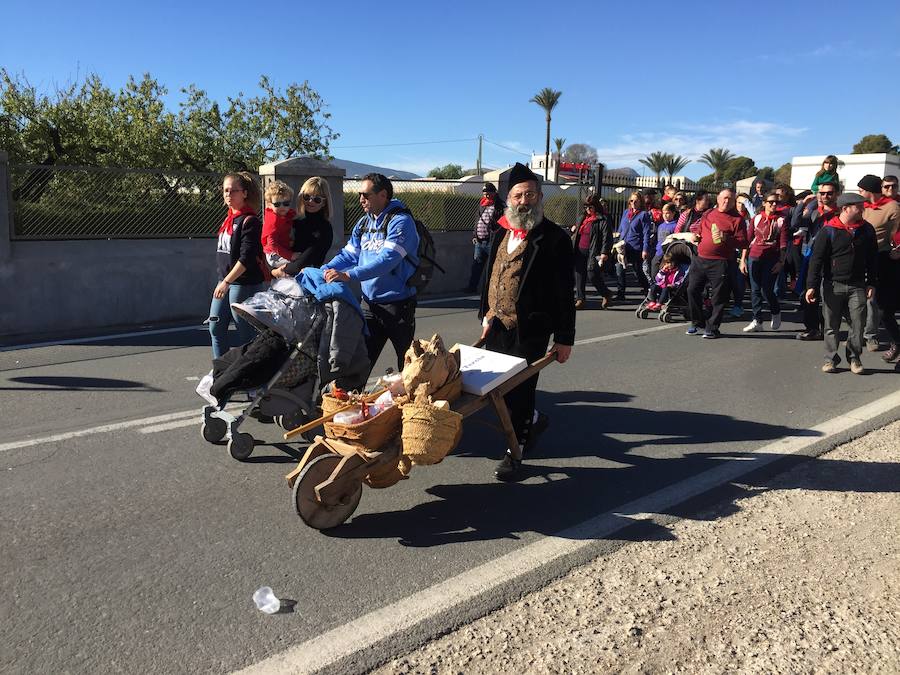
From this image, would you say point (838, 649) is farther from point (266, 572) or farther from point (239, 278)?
point (239, 278)

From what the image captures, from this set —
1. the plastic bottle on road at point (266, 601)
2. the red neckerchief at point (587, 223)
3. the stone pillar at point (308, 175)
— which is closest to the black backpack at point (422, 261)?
the plastic bottle on road at point (266, 601)

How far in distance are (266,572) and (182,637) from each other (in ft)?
1.91

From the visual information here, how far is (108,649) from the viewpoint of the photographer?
2.90 meters

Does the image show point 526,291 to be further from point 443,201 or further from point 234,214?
point 443,201

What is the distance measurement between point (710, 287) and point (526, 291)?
613 cm

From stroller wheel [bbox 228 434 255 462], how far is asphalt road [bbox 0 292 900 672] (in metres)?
0.07

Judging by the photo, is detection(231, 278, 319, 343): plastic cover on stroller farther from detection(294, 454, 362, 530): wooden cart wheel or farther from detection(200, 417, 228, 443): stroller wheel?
detection(294, 454, 362, 530): wooden cart wheel

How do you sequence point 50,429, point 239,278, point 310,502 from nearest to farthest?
1. point 310,502
2. point 50,429
3. point 239,278

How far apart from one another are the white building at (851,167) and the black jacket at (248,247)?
21.5 m

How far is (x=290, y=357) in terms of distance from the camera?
4906mm

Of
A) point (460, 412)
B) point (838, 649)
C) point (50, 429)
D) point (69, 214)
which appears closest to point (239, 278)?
point (50, 429)

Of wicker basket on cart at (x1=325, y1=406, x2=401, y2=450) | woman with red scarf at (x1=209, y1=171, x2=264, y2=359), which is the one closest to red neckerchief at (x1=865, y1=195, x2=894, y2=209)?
woman with red scarf at (x1=209, y1=171, x2=264, y2=359)

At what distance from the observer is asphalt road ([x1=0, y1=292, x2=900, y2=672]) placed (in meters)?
3.09

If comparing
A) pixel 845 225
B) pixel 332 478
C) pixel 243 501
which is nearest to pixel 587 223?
pixel 845 225
